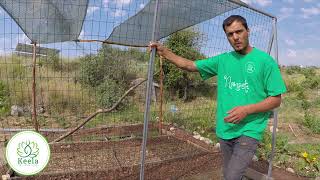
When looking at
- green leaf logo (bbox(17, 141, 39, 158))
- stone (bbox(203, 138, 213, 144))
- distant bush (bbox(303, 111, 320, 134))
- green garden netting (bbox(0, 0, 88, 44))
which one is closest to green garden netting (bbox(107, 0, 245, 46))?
green garden netting (bbox(0, 0, 88, 44))

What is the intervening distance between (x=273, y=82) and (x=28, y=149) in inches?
86.2

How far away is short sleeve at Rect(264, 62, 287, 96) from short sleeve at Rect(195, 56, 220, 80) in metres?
0.54

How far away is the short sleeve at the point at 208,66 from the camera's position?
3432 millimetres

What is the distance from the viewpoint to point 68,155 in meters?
5.49

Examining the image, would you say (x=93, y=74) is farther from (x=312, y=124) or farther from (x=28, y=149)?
(x=312, y=124)

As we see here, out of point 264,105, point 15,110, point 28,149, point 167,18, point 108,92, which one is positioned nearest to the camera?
point 264,105

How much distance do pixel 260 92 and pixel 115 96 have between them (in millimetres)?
5439

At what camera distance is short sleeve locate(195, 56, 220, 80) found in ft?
11.3

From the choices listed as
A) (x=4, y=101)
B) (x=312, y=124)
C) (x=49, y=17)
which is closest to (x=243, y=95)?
(x=49, y=17)

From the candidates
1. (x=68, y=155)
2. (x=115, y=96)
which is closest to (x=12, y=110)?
(x=115, y=96)

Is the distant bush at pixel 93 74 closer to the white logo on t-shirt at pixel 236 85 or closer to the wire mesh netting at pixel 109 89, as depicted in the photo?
the wire mesh netting at pixel 109 89

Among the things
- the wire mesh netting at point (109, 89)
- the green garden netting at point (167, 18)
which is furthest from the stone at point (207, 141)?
the green garden netting at point (167, 18)

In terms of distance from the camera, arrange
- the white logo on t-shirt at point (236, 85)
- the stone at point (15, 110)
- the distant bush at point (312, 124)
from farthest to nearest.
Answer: the stone at point (15, 110), the distant bush at point (312, 124), the white logo on t-shirt at point (236, 85)

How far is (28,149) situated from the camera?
340 cm
